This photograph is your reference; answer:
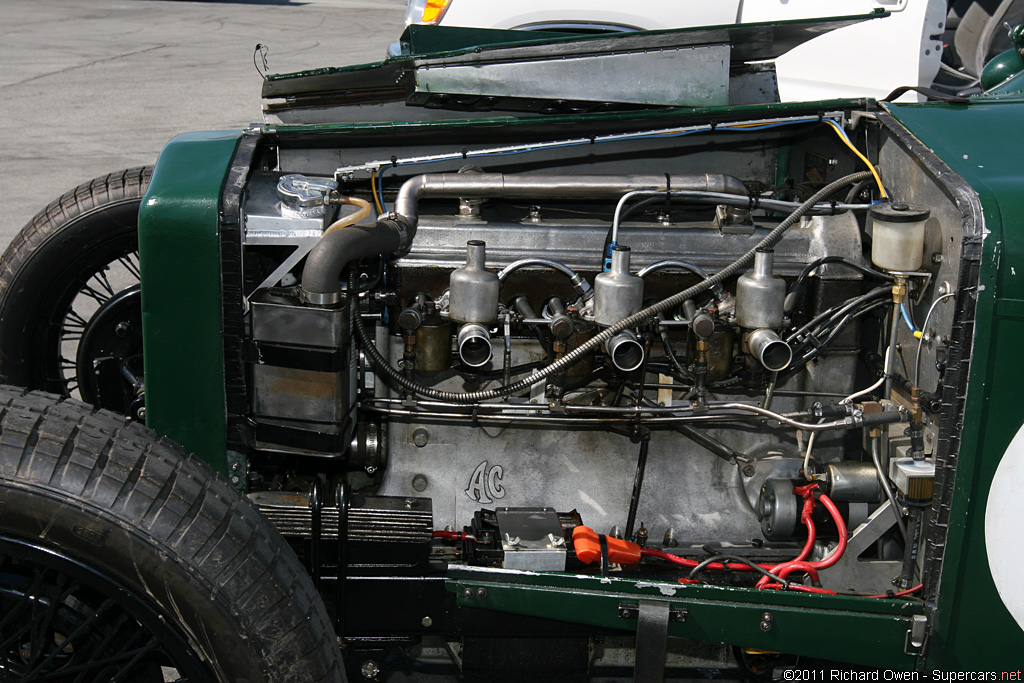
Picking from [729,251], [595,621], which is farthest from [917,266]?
[595,621]

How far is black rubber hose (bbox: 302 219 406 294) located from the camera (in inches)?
81.0

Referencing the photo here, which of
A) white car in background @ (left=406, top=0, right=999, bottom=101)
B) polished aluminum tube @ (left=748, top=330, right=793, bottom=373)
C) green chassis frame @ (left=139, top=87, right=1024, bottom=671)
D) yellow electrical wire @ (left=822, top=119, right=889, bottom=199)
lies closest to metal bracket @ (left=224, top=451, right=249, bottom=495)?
green chassis frame @ (left=139, top=87, right=1024, bottom=671)

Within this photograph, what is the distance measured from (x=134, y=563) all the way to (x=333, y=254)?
29.1 inches

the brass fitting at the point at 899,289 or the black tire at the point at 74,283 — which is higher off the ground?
the brass fitting at the point at 899,289

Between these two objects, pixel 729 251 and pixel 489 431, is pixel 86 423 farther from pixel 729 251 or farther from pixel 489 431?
pixel 729 251

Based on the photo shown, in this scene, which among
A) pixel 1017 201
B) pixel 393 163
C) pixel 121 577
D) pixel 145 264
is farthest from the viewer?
pixel 393 163

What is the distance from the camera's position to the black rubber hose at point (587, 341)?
7.20 feet

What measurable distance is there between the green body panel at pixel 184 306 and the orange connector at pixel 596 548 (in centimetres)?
85

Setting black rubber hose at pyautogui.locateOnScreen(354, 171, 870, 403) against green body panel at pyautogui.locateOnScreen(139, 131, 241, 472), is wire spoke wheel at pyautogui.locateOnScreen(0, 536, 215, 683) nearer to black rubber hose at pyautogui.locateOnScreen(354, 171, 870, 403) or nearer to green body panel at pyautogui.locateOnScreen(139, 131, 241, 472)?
green body panel at pyautogui.locateOnScreen(139, 131, 241, 472)

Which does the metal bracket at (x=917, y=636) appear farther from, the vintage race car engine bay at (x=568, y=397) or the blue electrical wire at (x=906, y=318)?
the blue electrical wire at (x=906, y=318)

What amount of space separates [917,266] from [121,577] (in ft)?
5.83

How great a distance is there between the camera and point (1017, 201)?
197 centimetres

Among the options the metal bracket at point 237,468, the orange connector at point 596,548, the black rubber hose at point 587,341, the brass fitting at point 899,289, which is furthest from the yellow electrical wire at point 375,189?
the brass fitting at point 899,289

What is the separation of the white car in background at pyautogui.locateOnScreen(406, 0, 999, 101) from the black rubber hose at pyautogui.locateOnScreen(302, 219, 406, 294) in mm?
2830
